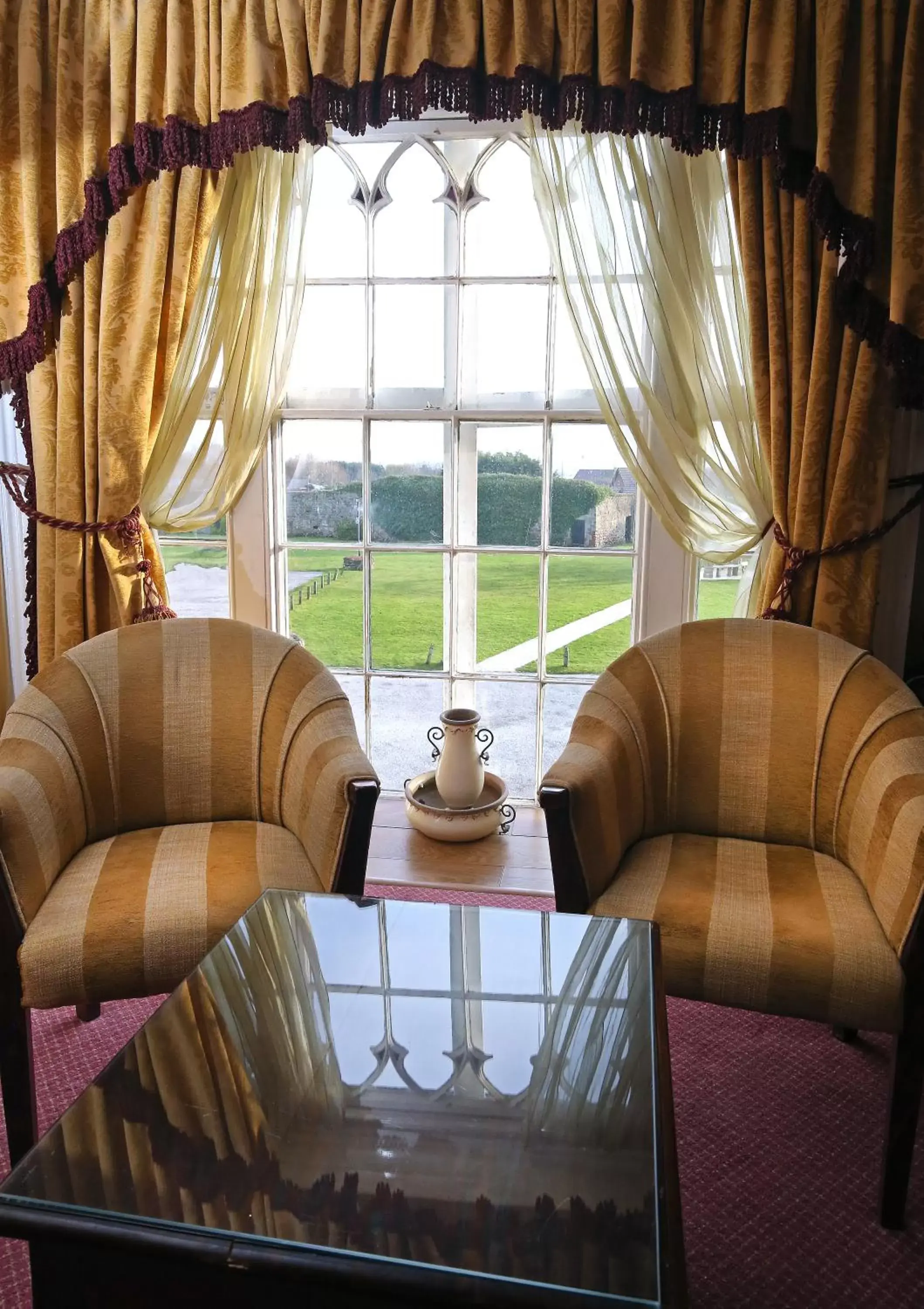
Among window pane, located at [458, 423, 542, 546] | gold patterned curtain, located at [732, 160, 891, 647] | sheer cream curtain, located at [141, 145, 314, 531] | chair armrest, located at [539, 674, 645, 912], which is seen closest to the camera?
chair armrest, located at [539, 674, 645, 912]

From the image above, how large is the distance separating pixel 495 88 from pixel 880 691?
5.20 feet

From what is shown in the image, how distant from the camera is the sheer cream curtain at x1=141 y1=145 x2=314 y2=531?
2.57m

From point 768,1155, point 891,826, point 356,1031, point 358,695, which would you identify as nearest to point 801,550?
point 891,826

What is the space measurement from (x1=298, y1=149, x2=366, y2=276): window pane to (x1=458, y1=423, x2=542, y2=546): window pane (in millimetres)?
574

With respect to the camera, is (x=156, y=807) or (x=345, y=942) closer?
(x=345, y=942)

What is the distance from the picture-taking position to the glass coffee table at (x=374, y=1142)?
979mm

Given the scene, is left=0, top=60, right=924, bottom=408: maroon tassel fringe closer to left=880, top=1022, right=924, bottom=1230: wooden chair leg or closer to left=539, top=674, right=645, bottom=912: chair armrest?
left=539, top=674, right=645, bottom=912: chair armrest

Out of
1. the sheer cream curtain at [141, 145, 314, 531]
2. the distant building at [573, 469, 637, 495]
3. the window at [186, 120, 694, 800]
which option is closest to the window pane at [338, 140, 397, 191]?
the window at [186, 120, 694, 800]

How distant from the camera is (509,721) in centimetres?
301

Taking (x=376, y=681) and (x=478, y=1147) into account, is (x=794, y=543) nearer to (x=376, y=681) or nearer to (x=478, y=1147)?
(x=376, y=681)

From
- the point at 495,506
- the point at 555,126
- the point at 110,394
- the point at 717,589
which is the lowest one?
the point at 717,589

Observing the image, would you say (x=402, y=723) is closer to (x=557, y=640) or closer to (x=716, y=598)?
(x=557, y=640)

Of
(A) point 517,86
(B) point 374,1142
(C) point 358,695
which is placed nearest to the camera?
(B) point 374,1142

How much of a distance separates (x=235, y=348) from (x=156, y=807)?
127 centimetres
